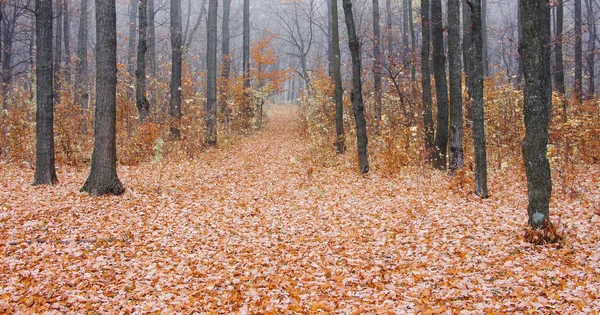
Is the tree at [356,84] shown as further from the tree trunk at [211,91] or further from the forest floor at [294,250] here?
the tree trunk at [211,91]

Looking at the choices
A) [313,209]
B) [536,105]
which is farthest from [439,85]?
[536,105]

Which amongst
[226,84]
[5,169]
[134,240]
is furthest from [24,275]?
[226,84]

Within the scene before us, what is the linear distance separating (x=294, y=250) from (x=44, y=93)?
6.87m

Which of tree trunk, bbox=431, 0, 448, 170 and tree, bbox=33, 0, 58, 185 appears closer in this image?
tree, bbox=33, 0, 58, 185

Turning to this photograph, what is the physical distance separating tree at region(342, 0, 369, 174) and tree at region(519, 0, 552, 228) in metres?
5.68

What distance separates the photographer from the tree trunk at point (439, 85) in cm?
1052

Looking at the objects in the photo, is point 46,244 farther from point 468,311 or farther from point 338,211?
point 468,311

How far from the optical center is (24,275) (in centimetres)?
492

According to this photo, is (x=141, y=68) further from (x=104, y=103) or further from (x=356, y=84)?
(x=356, y=84)

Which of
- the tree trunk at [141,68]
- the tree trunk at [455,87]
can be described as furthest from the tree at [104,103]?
the tree trunk at [455,87]

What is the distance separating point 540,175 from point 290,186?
6.08 metres

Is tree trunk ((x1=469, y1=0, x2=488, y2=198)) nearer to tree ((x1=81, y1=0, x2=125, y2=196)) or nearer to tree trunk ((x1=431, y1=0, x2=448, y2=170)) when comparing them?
tree trunk ((x1=431, y1=0, x2=448, y2=170))

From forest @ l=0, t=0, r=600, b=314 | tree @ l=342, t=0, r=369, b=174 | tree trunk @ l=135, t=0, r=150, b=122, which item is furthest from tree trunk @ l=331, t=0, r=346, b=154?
tree trunk @ l=135, t=0, r=150, b=122

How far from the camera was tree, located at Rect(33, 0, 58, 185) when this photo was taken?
884 centimetres
